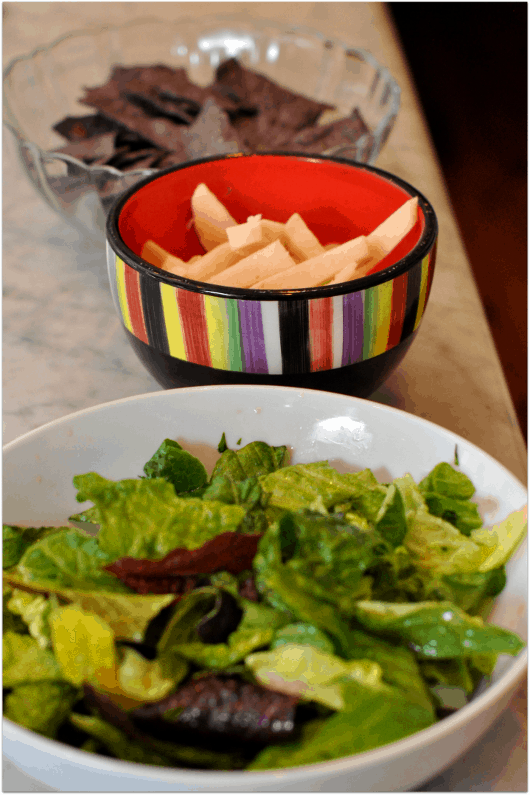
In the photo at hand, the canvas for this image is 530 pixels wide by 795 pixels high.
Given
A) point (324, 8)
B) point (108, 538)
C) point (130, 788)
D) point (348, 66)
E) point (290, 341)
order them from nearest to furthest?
point (130, 788), point (108, 538), point (290, 341), point (348, 66), point (324, 8)

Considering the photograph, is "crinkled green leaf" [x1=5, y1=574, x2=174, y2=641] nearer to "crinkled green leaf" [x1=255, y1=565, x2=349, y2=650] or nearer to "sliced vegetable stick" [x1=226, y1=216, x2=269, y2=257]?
"crinkled green leaf" [x1=255, y1=565, x2=349, y2=650]

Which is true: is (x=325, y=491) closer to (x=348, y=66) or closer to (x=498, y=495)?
(x=498, y=495)

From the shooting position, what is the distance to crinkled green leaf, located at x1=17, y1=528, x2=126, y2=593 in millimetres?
417

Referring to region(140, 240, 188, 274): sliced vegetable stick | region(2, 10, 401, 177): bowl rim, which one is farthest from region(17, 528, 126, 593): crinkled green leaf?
region(2, 10, 401, 177): bowl rim

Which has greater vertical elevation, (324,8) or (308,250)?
(324,8)

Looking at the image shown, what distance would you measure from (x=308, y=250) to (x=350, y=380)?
156 mm

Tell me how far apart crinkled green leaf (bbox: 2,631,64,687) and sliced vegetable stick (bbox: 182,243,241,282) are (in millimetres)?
357

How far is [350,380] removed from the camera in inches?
24.2

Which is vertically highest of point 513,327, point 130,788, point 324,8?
point 324,8

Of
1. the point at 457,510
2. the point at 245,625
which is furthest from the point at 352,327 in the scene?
the point at 245,625

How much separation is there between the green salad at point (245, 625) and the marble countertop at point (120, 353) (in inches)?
4.6

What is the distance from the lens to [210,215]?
72 centimetres

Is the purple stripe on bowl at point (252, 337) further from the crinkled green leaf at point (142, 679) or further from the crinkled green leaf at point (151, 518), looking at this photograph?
the crinkled green leaf at point (142, 679)

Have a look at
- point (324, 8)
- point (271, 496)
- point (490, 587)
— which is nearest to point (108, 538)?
point (271, 496)
